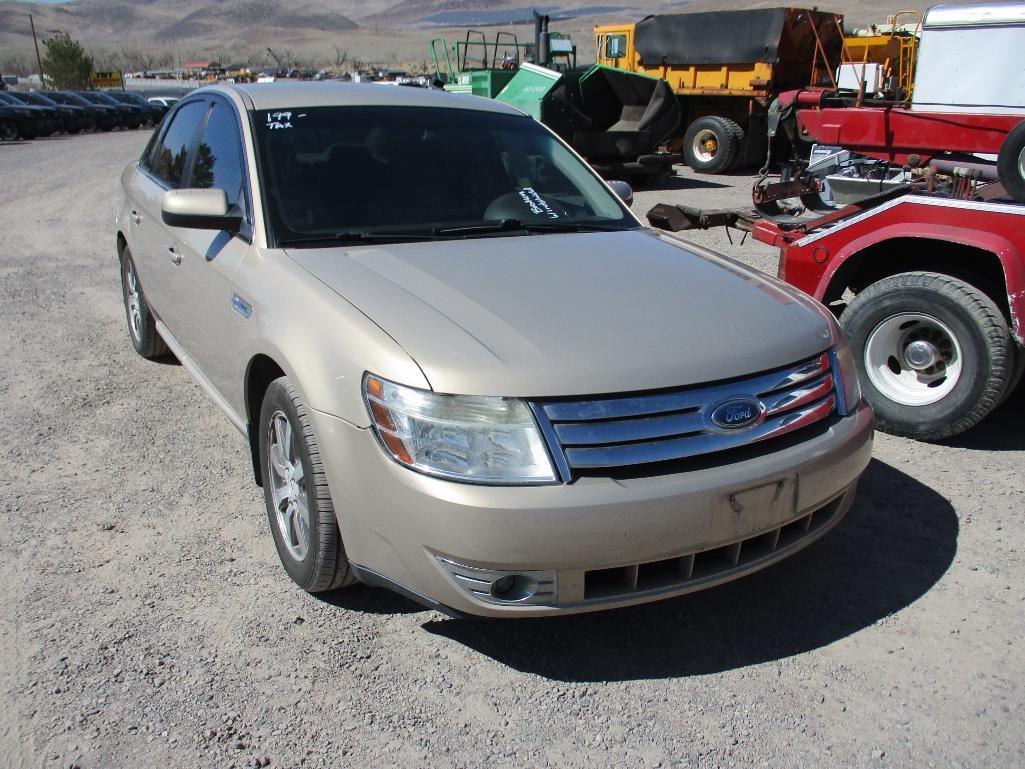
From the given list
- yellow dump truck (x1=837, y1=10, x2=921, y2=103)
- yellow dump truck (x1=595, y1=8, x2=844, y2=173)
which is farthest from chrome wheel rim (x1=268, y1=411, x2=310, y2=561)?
yellow dump truck (x1=595, y1=8, x2=844, y2=173)

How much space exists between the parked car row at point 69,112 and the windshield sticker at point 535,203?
30.4 meters

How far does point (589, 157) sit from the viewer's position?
46.0ft

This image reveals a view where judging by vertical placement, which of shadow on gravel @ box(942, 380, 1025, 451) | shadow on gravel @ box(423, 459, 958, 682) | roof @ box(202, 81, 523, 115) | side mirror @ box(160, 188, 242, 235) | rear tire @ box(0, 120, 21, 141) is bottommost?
rear tire @ box(0, 120, 21, 141)

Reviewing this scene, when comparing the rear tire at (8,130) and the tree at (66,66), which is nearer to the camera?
the rear tire at (8,130)

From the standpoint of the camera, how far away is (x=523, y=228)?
369 centimetres

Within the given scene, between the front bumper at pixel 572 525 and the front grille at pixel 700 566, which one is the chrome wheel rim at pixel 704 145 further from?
the front bumper at pixel 572 525

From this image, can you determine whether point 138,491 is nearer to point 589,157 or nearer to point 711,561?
point 711,561

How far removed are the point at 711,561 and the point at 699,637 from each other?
40cm

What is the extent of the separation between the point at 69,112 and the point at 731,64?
89.2 feet

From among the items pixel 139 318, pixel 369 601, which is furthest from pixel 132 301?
pixel 369 601

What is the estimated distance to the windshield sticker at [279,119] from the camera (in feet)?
12.1

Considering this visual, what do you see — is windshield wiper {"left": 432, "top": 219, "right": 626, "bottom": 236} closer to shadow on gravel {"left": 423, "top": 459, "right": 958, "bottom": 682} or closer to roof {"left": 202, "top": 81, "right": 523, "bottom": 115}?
roof {"left": 202, "top": 81, "right": 523, "bottom": 115}

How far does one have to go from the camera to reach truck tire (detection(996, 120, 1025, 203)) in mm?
4539

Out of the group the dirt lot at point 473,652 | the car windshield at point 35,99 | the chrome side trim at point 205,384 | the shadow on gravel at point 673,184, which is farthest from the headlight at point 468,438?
the car windshield at point 35,99
